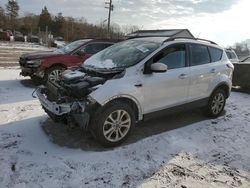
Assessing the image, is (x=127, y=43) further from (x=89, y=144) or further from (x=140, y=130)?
(x=89, y=144)

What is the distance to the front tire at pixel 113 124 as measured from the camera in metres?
5.10

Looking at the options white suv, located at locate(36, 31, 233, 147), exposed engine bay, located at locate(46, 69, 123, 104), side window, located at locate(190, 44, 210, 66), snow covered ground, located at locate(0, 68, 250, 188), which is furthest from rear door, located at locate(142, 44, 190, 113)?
exposed engine bay, located at locate(46, 69, 123, 104)

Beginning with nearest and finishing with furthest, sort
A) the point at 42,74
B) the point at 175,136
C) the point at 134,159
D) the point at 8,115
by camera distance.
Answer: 1. the point at 134,159
2. the point at 175,136
3. the point at 8,115
4. the point at 42,74

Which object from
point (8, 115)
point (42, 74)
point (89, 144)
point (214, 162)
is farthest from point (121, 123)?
point (42, 74)

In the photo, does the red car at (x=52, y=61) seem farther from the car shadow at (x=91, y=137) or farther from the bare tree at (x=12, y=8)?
the bare tree at (x=12, y=8)

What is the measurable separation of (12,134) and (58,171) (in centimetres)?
176

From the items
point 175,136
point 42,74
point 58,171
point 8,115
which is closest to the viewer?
point 58,171

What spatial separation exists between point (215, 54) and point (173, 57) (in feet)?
5.05

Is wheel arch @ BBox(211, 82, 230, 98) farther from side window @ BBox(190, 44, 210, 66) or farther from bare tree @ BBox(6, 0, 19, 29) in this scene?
bare tree @ BBox(6, 0, 19, 29)

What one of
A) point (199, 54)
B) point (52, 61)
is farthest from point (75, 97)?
point (52, 61)

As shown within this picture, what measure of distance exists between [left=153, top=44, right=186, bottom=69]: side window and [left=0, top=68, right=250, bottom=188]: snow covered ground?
1337mm

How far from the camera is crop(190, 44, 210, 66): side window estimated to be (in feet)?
21.9

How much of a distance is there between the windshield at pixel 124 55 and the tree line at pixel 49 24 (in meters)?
58.7

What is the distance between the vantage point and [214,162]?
5086mm
